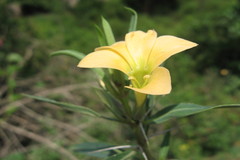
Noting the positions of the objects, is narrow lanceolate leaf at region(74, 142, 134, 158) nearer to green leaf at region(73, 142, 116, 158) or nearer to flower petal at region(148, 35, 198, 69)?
green leaf at region(73, 142, 116, 158)

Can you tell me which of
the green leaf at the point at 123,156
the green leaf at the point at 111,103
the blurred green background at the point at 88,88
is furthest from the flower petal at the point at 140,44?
the blurred green background at the point at 88,88

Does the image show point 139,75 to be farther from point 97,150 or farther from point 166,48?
point 97,150

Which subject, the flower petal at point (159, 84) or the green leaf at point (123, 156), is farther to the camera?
the green leaf at point (123, 156)

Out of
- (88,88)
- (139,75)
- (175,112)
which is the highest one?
(139,75)

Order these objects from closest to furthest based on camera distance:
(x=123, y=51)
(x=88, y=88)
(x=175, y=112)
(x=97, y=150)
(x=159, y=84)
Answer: (x=159, y=84), (x=123, y=51), (x=175, y=112), (x=97, y=150), (x=88, y=88)

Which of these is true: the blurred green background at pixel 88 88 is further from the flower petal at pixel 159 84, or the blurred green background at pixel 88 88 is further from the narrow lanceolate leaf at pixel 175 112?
the flower petal at pixel 159 84

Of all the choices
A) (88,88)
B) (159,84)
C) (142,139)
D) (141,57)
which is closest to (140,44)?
(141,57)
